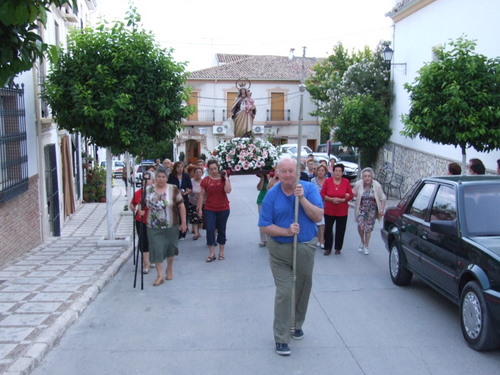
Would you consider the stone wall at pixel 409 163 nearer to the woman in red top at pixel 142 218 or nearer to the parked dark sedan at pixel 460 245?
the parked dark sedan at pixel 460 245

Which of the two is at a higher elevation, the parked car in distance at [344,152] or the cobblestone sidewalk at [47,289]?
the parked car in distance at [344,152]

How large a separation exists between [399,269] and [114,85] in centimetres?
602

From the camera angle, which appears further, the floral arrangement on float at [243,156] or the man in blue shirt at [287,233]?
the floral arrangement on float at [243,156]

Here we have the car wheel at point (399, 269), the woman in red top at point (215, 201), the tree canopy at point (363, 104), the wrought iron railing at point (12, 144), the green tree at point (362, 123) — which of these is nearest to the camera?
the car wheel at point (399, 269)

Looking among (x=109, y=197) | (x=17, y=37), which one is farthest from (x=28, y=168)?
(x=17, y=37)

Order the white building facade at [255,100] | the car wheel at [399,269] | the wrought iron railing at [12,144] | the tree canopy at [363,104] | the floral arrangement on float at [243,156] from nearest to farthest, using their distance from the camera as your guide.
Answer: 1. the car wheel at [399,269]
2. the wrought iron railing at [12,144]
3. the floral arrangement on float at [243,156]
4. the tree canopy at [363,104]
5. the white building facade at [255,100]

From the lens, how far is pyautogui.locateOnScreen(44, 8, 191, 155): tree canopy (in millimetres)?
10188

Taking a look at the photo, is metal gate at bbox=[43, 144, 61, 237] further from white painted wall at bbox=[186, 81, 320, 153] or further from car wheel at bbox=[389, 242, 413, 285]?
white painted wall at bbox=[186, 81, 320, 153]

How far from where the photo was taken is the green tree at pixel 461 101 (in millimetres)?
10695

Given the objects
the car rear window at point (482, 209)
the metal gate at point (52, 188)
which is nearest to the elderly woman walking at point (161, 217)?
the car rear window at point (482, 209)

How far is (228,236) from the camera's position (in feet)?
41.3

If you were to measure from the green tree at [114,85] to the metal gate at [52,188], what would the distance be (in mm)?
3043

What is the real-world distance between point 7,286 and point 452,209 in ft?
19.6

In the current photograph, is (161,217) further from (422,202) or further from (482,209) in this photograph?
Result: (482,209)
